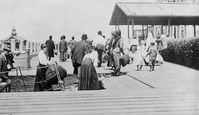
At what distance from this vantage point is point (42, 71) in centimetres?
956

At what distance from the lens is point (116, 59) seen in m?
11.4

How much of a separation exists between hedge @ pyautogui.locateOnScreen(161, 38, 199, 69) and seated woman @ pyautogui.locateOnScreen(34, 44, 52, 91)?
4729 millimetres

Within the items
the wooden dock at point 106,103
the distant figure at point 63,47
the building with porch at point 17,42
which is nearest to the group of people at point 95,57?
the wooden dock at point 106,103

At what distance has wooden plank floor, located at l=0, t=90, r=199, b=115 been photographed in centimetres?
570

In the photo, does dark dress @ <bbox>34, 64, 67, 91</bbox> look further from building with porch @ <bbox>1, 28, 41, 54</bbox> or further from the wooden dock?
building with porch @ <bbox>1, 28, 41, 54</bbox>

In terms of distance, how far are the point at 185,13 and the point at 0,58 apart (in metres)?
12.6

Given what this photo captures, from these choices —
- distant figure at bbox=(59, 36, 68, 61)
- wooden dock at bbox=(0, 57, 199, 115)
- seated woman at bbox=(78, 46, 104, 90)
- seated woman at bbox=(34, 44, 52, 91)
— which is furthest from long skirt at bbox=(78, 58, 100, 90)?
distant figure at bbox=(59, 36, 68, 61)

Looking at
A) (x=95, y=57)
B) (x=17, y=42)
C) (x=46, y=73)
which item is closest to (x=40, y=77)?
(x=46, y=73)

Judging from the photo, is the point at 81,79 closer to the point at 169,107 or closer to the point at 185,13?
the point at 169,107

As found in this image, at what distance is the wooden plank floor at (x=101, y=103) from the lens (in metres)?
5.70

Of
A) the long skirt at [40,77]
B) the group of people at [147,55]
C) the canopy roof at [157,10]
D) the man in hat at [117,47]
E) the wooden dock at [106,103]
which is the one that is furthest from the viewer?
the canopy roof at [157,10]

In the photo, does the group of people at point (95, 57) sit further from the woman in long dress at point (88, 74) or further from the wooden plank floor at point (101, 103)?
the wooden plank floor at point (101, 103)

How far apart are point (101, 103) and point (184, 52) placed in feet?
25.6

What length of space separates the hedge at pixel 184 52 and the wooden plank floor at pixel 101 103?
517cm
